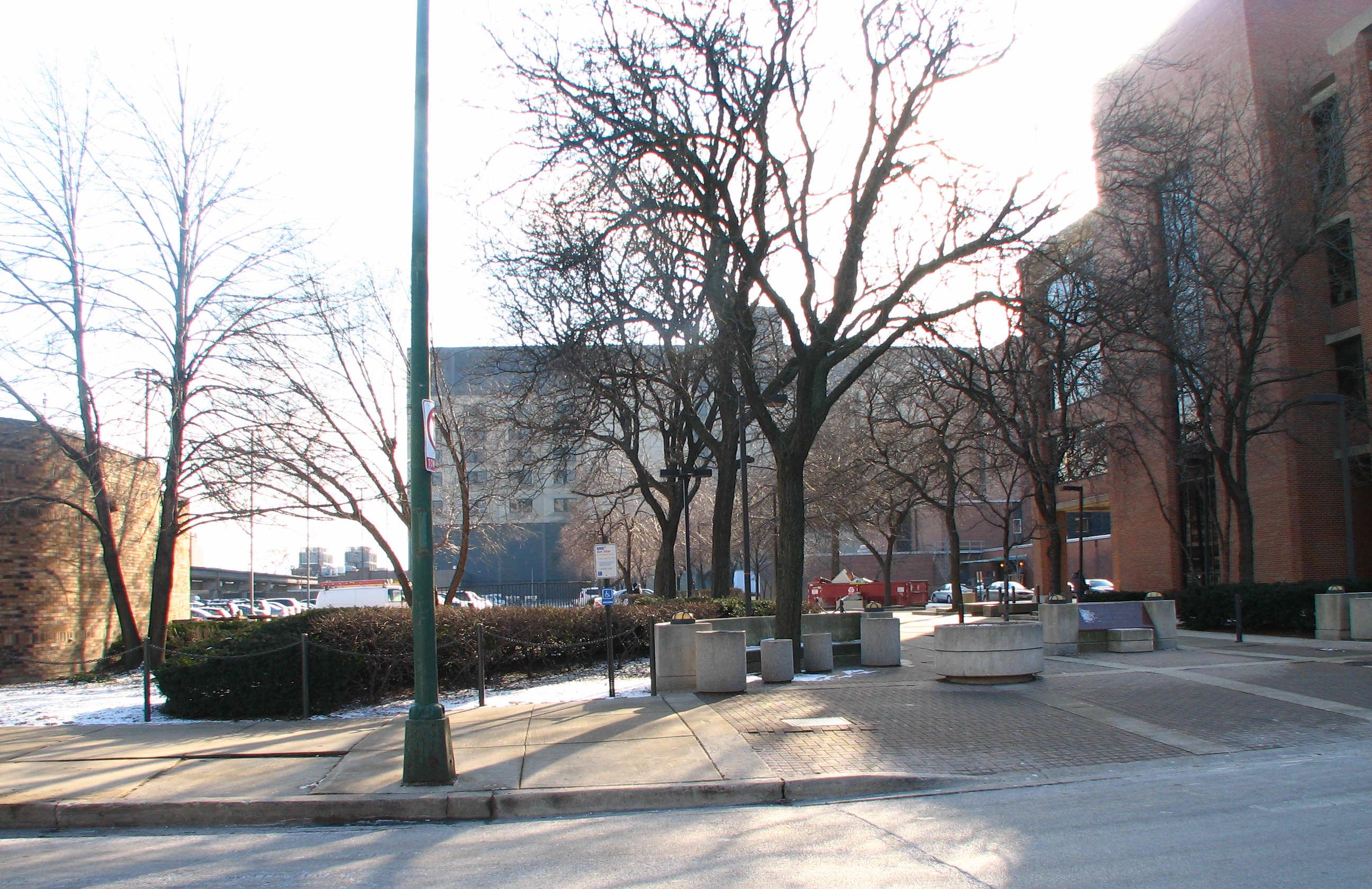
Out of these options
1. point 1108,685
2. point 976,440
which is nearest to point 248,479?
point 1108,685

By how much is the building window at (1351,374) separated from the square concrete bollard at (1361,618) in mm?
10319

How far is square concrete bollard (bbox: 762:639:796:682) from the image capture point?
46.9 ft

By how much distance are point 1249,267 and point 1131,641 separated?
11.8 meters

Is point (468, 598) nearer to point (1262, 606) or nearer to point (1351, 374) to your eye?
point (1262, 606)

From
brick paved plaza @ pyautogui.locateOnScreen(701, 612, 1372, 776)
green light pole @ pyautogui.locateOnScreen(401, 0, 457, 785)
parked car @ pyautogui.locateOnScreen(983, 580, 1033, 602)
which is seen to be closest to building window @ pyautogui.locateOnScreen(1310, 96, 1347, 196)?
brick paved plaza @ pyautogui.locateOnScreen(701, 612, 1372, 776)

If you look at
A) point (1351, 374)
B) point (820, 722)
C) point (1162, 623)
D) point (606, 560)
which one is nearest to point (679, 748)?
point (820, 722)

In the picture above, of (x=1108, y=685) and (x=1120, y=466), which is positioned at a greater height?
(x=1120, y=466)

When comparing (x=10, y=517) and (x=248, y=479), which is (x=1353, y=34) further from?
(x=10, y=517)

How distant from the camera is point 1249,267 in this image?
24.4m

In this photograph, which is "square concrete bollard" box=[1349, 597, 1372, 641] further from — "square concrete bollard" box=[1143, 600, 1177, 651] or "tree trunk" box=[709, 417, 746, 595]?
"tree trunk" box=[709, 417, 746, 595]

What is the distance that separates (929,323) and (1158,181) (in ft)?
24.2

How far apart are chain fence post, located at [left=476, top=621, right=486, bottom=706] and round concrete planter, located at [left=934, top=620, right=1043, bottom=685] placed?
6453 millimetres

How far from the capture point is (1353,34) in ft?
92.1

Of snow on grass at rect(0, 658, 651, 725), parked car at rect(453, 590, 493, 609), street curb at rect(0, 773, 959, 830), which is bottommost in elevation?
parked car at rect(453, 590, 493, 609)
